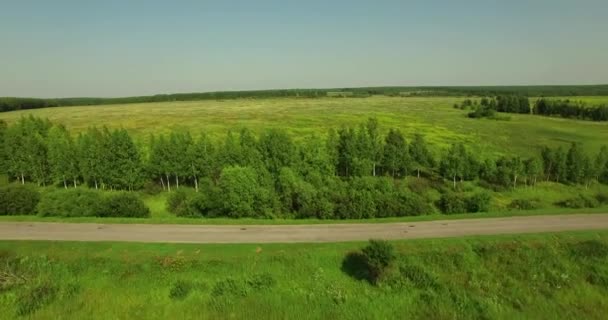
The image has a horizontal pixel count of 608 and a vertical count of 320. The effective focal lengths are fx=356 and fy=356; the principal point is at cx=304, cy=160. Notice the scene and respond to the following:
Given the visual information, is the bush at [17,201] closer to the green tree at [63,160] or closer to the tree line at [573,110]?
the green tree at [63,160]

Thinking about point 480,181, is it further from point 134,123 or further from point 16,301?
point 134,123

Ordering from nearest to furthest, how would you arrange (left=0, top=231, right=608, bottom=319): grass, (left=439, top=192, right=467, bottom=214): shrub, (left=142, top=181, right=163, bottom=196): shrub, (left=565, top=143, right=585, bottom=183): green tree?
(left=0, top=231, right=608, bottom=319): grass
(left=439, top=192, right=467, bottom=214): shrub
(left=142, top=181, right=163, bottom=196): shrub
(left=565, top=143, right=585, bottom=183): green tree

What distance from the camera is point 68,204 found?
35656 mm

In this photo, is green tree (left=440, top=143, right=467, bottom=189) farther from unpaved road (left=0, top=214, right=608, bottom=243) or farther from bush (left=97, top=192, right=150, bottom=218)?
bush (left=97, top=192, right=150, bottom=218)

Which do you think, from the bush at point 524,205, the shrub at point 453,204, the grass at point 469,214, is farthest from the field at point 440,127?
the shrub at point 453,204

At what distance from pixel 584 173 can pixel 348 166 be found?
32.6m

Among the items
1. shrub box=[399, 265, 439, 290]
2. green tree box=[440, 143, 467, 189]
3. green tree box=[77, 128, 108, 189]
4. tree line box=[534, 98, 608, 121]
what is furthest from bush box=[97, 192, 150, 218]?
tree line box=[534, 98, 608, 121]

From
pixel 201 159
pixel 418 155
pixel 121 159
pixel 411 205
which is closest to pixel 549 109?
pixel 418 155

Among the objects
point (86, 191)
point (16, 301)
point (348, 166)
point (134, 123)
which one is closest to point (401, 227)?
point (348, 166)

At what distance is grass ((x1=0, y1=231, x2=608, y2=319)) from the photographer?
66.8 feet

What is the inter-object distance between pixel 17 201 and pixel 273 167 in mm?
27790

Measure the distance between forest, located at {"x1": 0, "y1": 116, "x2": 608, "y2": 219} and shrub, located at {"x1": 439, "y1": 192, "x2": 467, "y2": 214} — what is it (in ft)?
0.33

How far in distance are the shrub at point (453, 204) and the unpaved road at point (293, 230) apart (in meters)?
6.83

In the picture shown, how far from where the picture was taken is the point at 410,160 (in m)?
52.6
